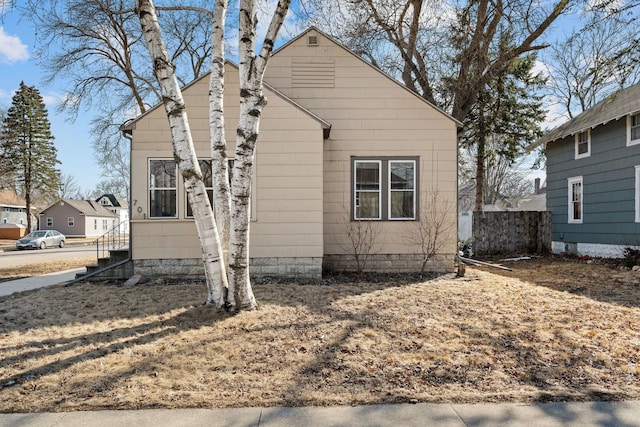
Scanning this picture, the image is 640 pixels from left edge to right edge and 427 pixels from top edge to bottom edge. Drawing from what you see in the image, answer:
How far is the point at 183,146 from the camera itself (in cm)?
588

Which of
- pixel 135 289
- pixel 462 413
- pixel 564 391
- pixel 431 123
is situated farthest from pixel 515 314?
pixel 135 289

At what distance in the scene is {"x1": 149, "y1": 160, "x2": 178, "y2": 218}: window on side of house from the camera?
9281 mm

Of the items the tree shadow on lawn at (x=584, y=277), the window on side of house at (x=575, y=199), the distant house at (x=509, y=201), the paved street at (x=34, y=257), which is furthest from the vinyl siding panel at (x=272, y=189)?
the distant house at (x=509, y=201)

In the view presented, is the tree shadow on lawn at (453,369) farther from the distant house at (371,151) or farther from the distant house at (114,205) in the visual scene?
the distant house at (114,205)

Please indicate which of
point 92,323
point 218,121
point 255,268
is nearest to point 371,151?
point 255,268

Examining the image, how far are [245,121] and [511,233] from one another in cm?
1409

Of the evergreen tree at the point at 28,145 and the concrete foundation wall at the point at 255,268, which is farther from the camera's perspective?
the evergreen tree at the point at 28,145

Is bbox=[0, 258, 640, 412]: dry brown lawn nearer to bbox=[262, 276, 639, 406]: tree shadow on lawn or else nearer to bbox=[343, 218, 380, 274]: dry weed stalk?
bbox=[262, 276, 639, 406]: tree shadow on lawn

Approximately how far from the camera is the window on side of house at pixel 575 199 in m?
14.6

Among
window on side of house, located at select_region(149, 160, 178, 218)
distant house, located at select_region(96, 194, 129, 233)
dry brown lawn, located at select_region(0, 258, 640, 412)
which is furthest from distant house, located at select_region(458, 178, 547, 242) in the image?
distant house, located at select_region(96, 194, 129, 233)

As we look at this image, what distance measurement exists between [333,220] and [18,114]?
3461cm

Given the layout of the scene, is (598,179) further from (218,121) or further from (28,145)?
(28,145)

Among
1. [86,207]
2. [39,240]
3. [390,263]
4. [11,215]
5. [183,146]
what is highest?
[183,146]

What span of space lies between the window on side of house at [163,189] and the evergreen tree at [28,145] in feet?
101
